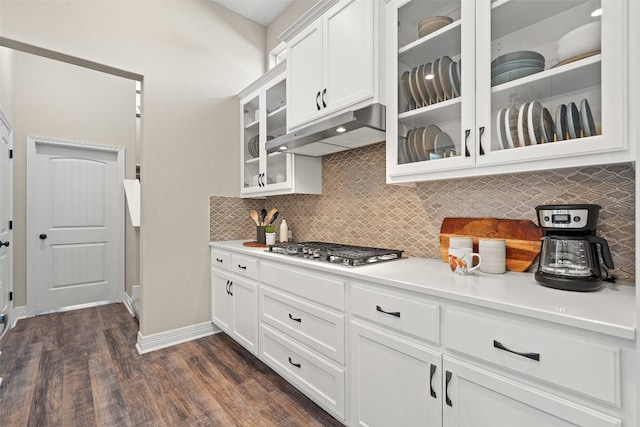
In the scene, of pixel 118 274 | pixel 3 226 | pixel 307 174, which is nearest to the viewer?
pixel 307 174

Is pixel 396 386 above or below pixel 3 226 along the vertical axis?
below

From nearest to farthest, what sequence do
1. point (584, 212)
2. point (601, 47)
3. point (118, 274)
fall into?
point (601, 47) → point (584, 212) → point (118, 274)

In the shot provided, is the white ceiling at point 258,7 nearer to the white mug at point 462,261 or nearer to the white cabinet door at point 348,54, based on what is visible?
the white cabinet door at point 348,54

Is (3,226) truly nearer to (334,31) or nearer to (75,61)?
(75,61)

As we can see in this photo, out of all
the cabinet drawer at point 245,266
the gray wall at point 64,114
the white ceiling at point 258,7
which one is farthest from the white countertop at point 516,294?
the gray wall at point 64,114

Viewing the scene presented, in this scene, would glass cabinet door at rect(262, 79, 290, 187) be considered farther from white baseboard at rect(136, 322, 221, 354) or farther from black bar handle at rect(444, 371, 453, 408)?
black bar handle at rect(444, 371, 453, 408)

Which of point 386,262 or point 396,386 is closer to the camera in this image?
point 396,386

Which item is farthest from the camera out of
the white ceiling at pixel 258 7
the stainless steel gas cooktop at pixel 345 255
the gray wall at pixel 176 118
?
the white ceiling at pixel 258 7

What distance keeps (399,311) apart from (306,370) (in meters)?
0.85

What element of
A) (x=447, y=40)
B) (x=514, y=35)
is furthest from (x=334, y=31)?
(x=514, y=35)

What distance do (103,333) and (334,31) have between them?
11.7ft

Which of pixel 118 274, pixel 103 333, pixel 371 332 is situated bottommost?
pixel 103 333

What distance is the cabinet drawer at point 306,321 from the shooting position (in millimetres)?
1626

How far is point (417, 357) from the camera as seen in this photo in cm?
126
